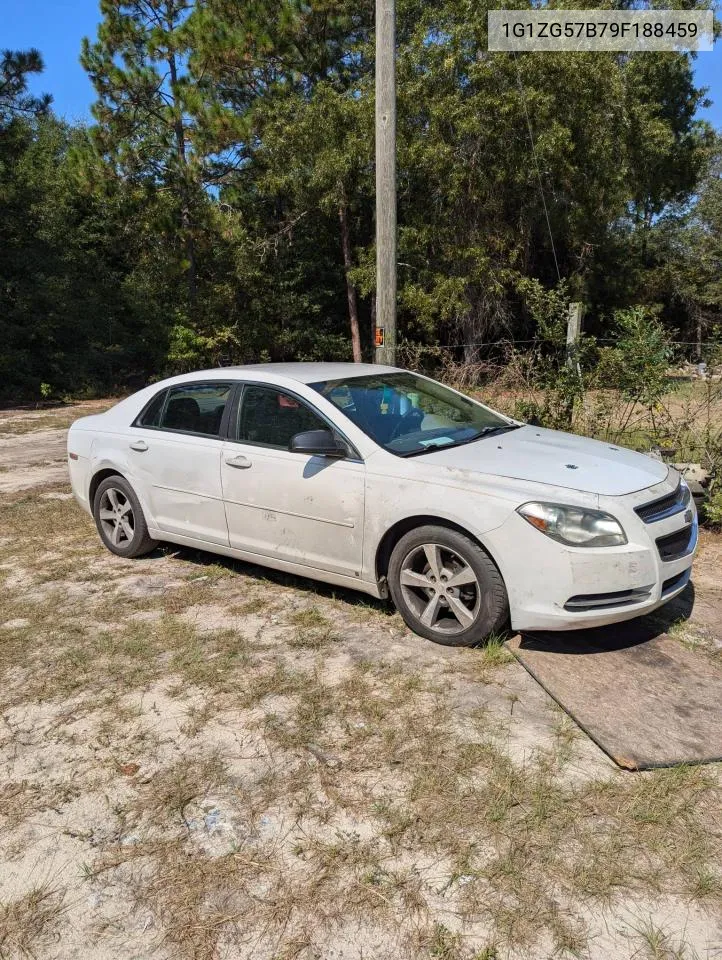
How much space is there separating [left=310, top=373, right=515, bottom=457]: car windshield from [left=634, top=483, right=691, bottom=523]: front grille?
118 centimetres

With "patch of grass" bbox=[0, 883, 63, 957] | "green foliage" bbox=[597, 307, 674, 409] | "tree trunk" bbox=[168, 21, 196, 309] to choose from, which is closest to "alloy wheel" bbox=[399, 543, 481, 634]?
"patch of grass" bbox=[0, 883, 63, 957]

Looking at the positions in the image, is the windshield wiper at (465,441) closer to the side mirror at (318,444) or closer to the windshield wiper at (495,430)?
the windshield wiper at (495,430)

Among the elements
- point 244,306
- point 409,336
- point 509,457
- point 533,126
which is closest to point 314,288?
point 244,306

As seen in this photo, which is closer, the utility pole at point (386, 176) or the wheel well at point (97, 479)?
the wheel well at point (97, 479)

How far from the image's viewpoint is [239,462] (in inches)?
185

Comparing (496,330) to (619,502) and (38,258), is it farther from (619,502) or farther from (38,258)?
(619,502)

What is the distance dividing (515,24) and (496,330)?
7168mm

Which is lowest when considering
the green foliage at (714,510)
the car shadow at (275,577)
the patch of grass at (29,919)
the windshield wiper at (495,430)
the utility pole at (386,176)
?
the car shadow at (275,577)

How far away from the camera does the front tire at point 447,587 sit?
3.74 meters

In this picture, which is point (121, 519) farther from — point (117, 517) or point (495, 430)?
point (495, 430)

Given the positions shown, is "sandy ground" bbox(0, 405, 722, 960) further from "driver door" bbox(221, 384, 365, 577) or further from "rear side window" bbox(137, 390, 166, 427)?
"rear side window" bbox(137, 390, 166, 427)

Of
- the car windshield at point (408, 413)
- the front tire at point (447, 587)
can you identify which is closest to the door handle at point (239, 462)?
the car windshield at point (408, 413)

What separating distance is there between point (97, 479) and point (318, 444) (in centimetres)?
239

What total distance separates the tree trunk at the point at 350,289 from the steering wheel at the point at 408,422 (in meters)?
16.6
